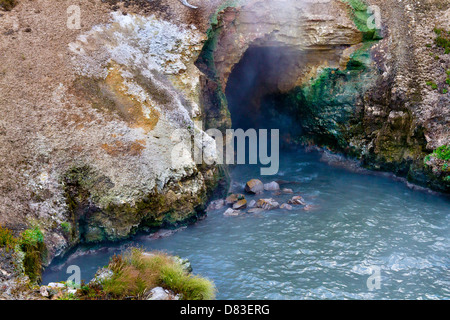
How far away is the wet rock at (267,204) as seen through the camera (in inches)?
647

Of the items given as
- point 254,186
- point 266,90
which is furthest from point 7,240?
point 266,90

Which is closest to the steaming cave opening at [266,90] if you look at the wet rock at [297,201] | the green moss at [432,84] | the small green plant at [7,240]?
the green moss at [432,84]

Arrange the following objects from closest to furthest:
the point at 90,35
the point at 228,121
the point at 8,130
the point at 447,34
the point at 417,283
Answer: the point at 417,283 < the point at 8,130 < the point at 90,35 < the point at 447,34 < the point at 228,121

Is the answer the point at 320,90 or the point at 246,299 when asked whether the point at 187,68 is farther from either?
the point at 246,299

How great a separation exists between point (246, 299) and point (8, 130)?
986cm

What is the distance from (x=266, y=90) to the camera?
2534 centimetres

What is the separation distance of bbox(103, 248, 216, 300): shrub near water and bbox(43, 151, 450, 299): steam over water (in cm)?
130

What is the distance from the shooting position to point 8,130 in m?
13.4

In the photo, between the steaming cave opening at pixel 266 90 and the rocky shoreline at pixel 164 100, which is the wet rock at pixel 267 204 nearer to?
the rocky shoreline at pixel 164 100

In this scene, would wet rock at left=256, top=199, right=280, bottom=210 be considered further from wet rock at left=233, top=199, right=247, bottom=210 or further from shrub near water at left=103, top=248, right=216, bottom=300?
shrub near water at left=103, top=248, right=216, bottom=300

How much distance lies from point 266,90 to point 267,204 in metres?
11.0

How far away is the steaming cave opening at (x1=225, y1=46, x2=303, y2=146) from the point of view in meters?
22.5

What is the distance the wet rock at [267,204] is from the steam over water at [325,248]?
421 mm
